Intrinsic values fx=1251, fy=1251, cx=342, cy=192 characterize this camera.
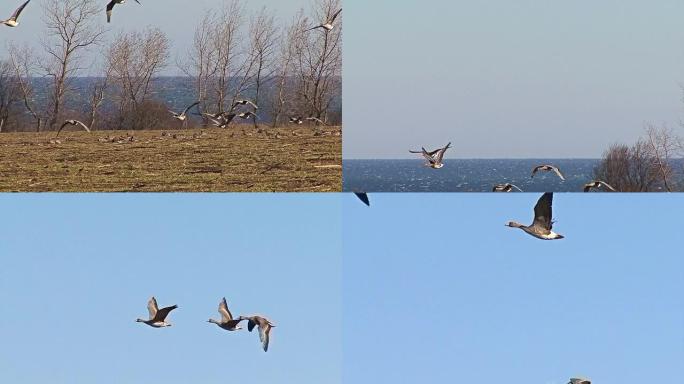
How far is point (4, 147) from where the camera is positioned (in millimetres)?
32156

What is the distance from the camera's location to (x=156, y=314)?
→ 17.1m

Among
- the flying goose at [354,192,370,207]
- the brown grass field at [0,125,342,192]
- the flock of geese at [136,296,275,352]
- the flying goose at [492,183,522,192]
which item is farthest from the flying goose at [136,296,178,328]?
the brown grass field at [0,125,342,192]

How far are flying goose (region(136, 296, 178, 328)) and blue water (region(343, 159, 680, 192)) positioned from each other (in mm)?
8593

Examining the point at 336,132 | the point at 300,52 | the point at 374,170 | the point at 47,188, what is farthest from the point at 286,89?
the point at 374,170

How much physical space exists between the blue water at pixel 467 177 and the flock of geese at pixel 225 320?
8.69m

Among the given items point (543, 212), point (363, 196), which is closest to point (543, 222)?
point (543, 212)

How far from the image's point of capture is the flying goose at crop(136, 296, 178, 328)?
16.9 m

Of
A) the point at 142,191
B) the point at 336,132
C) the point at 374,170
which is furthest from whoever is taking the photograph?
the point at 374,170

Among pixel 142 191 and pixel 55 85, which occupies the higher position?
pixel 55 85

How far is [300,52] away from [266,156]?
8194 millimetres

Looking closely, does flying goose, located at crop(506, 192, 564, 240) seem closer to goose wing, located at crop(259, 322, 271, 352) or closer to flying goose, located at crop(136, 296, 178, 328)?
goose wing, located at crop(259, 322, 271, 352)

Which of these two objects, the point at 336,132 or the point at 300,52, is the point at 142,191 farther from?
the point at 300,52

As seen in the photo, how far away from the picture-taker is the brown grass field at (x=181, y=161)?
79.4 ft

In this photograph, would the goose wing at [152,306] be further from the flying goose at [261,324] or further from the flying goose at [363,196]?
the flying goose at [363,196]
